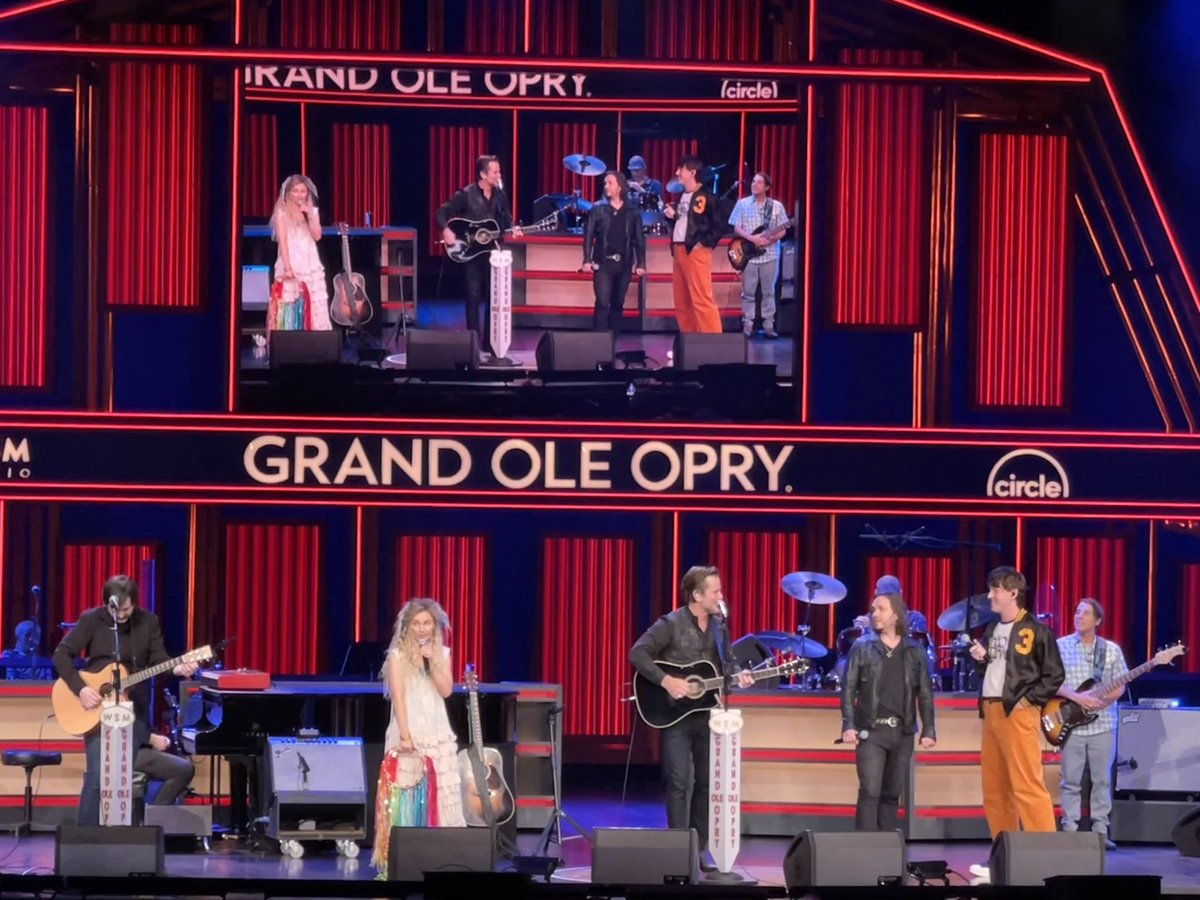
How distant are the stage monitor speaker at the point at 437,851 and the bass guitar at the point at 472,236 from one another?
7.02m

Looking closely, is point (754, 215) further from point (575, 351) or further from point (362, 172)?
point (362, 172)

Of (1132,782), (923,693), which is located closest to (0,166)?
(923,693)

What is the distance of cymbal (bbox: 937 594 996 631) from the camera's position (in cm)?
1327

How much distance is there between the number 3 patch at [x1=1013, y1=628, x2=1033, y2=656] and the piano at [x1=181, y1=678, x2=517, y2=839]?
10.4ft

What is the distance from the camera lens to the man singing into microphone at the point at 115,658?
10922mm

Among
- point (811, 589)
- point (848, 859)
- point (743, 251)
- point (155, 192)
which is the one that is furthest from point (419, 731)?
point (155, 192)

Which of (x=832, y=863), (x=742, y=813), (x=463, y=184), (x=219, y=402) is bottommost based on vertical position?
(x=742, y=813)

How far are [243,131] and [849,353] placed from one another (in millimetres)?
5538

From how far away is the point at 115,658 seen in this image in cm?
1099

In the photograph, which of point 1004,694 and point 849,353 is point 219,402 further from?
point 1004,694

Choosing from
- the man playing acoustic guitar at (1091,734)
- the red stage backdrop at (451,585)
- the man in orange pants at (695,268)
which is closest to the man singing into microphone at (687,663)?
the man playing acoustic guitar at (1091,734)

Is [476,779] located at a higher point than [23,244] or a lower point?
lower

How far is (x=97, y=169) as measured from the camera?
15.3m

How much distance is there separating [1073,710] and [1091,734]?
0.85m
